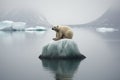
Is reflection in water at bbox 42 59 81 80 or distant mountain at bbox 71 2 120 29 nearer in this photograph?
reflection in water at bbox 42 59 81 80

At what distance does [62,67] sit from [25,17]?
9.84 m

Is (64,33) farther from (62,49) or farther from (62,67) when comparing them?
(62,67)

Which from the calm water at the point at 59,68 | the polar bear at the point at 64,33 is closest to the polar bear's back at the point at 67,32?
the polar bear at the point at 64,33

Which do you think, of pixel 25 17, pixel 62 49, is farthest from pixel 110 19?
pixel 62 49

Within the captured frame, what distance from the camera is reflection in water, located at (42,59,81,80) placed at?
3661 millimetres

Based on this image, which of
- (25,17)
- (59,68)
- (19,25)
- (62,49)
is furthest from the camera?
(19,25)

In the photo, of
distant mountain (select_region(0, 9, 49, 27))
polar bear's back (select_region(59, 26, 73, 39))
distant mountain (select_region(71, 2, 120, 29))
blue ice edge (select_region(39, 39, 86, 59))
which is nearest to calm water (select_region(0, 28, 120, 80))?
blue ice edge (select_region(39, 39, 86, 59))

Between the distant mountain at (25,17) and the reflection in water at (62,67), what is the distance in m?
7.89

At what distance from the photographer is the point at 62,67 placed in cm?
428

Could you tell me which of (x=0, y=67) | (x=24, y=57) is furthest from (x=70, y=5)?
(x=0, y=67)

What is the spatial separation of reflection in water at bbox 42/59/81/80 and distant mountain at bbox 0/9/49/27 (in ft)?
25.9

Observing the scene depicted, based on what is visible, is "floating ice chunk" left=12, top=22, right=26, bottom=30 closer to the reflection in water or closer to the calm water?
the calm water

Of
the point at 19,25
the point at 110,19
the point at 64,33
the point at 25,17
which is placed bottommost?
the point at 19,25

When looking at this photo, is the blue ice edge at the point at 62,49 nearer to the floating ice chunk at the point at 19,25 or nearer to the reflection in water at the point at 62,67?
the reflection in water at the point at 62,67
